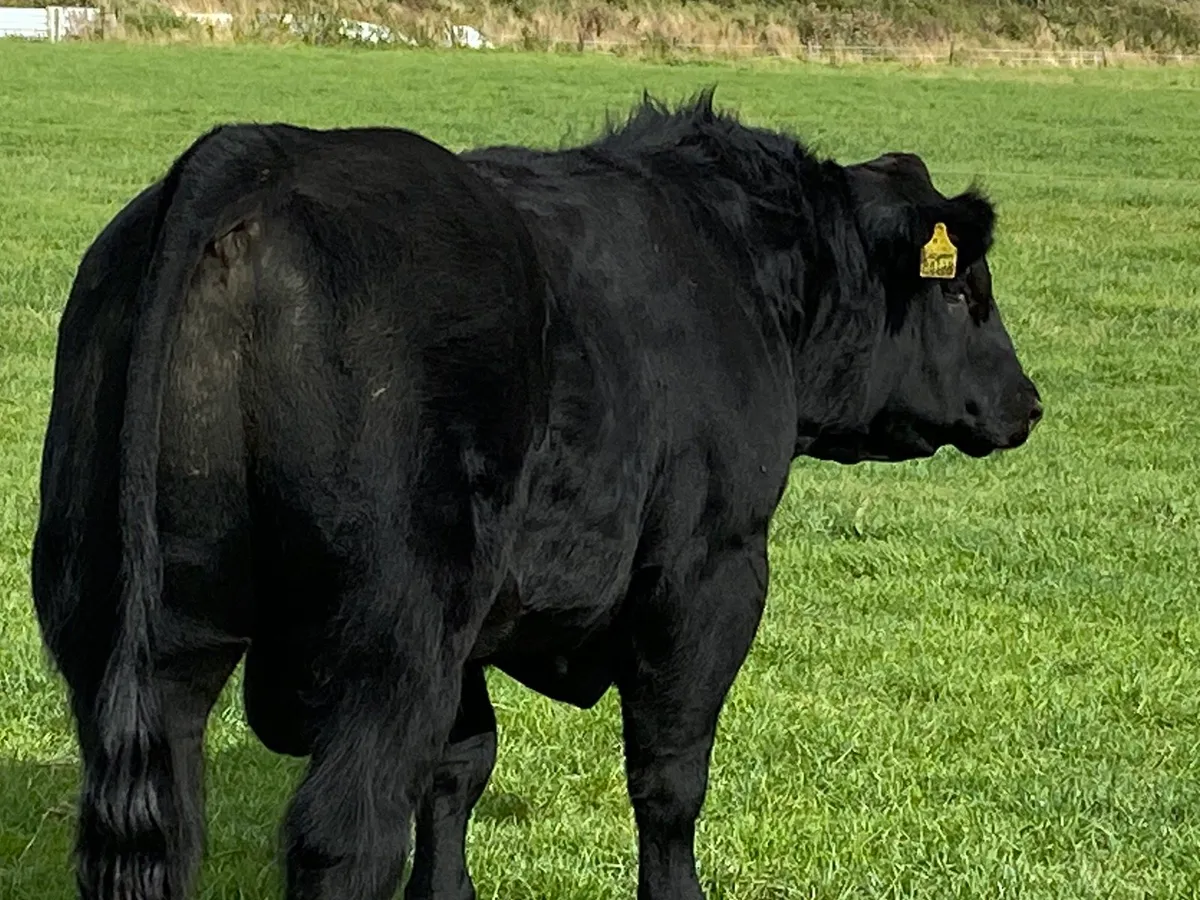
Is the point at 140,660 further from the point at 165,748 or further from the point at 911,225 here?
the point at 911,225

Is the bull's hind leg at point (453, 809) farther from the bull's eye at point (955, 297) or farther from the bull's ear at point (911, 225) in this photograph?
the bull's eye at point (955, 297)

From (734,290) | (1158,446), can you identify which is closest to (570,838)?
(734,290)

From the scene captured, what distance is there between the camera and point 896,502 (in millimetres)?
9773

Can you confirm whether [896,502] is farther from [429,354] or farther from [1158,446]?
[429,354]

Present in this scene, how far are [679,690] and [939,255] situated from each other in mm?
1460

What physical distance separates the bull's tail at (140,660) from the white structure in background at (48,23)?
40.4 meters

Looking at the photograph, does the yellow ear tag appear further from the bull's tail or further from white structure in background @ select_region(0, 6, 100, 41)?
white structure in background @ select_region(0, 6, 100, 41)

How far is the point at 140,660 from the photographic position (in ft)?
11.2

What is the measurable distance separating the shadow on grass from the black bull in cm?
118

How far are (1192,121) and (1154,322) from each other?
2102 cm

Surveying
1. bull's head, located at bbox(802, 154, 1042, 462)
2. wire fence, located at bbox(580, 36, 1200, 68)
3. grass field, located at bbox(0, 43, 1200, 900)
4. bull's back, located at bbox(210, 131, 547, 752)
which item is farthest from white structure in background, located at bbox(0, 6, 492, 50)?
bull's back, located at bbox(210, 131, 547, 752)

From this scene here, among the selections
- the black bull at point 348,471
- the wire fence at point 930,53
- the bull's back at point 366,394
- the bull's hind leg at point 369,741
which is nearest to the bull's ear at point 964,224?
the black bull at point 348,471

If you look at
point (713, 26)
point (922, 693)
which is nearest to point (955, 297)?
point (922, 693)

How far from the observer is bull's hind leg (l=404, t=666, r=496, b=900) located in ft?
15.8
